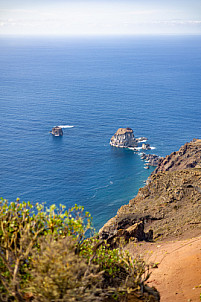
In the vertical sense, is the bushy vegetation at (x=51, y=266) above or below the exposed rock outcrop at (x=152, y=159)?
below

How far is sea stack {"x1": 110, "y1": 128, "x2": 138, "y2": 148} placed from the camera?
15138cm

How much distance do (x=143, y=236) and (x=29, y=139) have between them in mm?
110689

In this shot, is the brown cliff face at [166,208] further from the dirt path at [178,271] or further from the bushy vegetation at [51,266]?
the bushy vegetation at [51,266]

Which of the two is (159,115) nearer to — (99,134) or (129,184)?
(99,134)

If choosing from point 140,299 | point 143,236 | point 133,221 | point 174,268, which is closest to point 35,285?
point 140,299

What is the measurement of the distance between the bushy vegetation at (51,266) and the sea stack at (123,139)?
415ft

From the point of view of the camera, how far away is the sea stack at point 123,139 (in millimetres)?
151375

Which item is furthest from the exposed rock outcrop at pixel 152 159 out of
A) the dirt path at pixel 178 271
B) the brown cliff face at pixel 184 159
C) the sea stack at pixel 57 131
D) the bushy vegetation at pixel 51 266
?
the bushy vegetation at pixel 51 266

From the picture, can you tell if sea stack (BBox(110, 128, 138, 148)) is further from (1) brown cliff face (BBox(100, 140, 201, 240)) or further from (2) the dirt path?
(2) the dirt path

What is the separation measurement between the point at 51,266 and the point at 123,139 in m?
137

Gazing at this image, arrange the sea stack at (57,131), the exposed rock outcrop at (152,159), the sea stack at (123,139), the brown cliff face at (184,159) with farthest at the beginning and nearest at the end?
the sea stack at (57,131), the sea stack at (123,139), the exposed rock outcrop at (152,159), the brown cliff face at (184,159)

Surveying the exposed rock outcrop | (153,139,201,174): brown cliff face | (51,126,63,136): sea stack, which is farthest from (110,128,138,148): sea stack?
(153,139,201,174): brown cliff face

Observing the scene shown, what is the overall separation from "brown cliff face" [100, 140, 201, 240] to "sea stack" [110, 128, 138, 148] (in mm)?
75891

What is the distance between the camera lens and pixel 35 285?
720 inches
